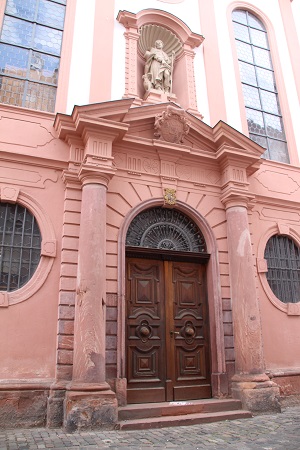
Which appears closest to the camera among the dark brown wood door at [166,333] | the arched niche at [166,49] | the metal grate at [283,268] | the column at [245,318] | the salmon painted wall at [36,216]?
the salmon painted wall at [36,216]

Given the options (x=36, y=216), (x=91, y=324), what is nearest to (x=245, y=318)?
(x=91, y=324)

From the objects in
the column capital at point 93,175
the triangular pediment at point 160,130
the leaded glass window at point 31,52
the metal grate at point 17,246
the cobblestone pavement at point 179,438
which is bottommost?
the cobblestone pavement at point 179,438

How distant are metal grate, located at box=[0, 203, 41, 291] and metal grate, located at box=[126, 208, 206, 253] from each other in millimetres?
1686

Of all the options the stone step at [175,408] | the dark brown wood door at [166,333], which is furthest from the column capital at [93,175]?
the stone step at [175,408]

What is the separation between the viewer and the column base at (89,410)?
5621 millimetres

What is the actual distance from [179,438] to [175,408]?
1098mm

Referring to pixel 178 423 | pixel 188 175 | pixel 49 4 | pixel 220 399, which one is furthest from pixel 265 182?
pixel 49 4

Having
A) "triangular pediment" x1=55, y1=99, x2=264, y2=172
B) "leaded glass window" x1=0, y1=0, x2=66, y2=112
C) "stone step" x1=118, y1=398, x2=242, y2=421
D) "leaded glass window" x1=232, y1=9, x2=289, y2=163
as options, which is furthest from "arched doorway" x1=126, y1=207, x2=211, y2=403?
"leaded glass window" x1=232, y1=9, x2=289, y2=163

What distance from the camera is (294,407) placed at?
762 centimetres

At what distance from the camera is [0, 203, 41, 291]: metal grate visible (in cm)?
667

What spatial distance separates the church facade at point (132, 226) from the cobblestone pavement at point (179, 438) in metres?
0.33

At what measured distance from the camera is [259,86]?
35.7ft

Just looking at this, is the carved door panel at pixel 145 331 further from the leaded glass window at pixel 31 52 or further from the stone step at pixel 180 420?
the leaded glass window at pixel 31 52

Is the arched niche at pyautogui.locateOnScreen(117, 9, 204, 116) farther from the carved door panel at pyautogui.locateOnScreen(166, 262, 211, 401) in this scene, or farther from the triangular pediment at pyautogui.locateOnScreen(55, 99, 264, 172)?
the carved door panel at pyautogui.locateOnScreen(166, 262, 211, 401)
